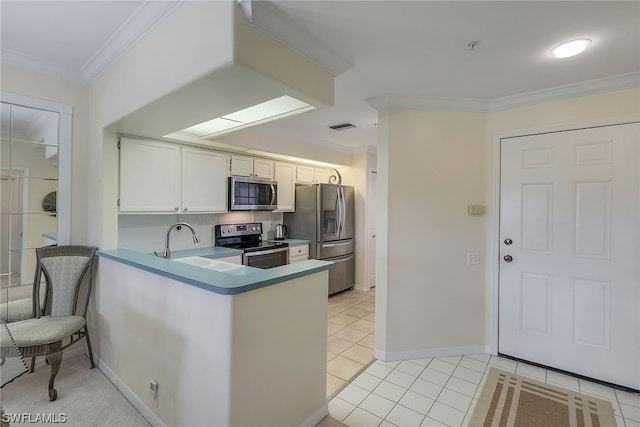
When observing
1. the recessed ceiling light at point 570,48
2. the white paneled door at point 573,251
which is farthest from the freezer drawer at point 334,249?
the recessed ceiling light at point 570,48

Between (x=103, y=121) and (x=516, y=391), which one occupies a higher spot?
(x=103, y=121)

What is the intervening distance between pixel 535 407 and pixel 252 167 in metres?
3.68

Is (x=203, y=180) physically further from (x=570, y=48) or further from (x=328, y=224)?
(x=570, y=48)

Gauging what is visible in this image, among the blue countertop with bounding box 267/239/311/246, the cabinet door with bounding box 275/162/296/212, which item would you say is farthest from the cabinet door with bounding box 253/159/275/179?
the blue countertop with bounding box 267/239/311/246

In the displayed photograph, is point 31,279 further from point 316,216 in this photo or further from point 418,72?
point 418,72

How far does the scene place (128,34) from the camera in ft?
6.44

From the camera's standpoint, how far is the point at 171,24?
169 cm

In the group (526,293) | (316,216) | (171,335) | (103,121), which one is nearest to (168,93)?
(103,121)

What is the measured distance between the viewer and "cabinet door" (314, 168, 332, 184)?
5004 mm

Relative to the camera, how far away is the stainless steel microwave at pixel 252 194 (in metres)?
3.66

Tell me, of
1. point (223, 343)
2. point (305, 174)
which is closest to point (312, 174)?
point (305, 174)

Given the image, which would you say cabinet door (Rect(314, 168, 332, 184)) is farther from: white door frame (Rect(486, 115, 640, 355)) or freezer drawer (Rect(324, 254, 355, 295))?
white door frame (Rect(486, 115, 640, 355))

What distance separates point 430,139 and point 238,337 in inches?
94.1

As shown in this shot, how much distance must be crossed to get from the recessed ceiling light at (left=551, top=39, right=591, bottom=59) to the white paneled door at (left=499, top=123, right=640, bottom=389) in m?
0.83
